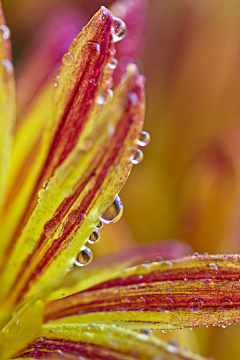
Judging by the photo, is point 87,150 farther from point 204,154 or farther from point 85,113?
point 204,154

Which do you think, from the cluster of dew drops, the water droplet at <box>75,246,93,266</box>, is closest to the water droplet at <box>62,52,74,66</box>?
the cluster of dew drops

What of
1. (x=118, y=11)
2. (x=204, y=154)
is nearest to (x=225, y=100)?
(x=204, y=154)

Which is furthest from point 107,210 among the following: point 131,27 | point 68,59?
point 131,27

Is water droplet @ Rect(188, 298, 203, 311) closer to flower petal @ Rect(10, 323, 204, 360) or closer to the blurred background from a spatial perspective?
flower petal @ Rect(10, 323, 204, 360)

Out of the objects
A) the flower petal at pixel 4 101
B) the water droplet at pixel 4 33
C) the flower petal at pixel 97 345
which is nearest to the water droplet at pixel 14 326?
the flower petal at pixel 97 345

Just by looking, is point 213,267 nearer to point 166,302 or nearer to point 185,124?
point 166,302
